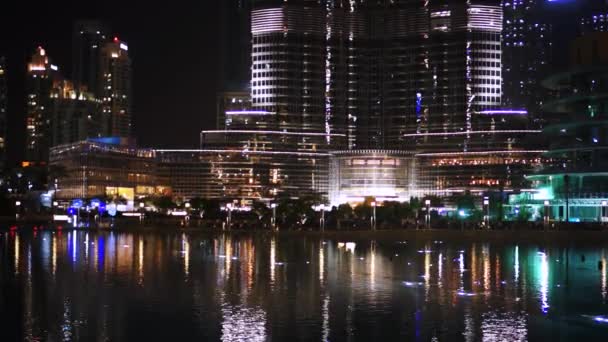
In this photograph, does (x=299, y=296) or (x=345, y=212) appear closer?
(x=299, y=296)

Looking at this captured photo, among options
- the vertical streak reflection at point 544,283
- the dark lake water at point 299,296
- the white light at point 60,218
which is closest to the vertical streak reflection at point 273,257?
the dark lake water at point 299,296

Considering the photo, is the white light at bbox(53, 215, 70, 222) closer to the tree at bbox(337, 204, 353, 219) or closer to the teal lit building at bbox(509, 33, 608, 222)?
the tree at bbox(337, 204, 353, 219)

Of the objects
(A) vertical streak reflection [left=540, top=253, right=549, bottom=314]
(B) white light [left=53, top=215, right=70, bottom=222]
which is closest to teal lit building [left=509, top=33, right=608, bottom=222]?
(A) vertical streak reflection [left=540, top=253, right=549, bottom=314]

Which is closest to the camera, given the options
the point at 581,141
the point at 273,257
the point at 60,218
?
the point at 273,257

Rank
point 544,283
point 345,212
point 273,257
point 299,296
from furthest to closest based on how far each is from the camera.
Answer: point 345,212, point 273,257, point 544,283, point 299,296

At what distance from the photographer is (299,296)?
4547 cm

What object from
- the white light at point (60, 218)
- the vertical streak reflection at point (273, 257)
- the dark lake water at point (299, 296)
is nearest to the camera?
the dark lake water at point (299, 296)

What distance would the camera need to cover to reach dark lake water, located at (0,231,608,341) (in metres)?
35.2

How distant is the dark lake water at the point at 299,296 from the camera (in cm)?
3516

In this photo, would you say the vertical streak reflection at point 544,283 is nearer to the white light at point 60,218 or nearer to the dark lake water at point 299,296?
the dark lake water at point 299,296

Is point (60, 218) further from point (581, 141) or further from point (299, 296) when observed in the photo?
point (299, 296)

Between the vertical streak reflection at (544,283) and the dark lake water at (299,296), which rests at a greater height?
the dark lake water at (299,296)

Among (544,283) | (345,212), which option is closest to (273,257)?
(544,283)

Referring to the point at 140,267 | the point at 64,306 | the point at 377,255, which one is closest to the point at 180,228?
the point at 377,255
